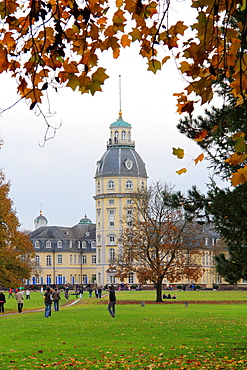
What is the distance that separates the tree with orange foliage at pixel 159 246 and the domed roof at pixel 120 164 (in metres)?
61.8

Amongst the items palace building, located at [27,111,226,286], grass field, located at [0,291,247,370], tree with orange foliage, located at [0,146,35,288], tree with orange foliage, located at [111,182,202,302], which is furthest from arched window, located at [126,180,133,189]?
grass field, located at [0,291,247,370]

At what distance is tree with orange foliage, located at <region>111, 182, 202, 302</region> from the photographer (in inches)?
2095

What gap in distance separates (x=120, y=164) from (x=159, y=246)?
2635 inches

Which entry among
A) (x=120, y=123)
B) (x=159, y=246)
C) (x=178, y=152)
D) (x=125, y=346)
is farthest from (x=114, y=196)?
(x=178, y=152)

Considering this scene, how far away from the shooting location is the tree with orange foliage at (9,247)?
44.3 metres

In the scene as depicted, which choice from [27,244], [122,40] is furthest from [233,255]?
[27,244]

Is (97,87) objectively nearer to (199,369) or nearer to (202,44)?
(202,44)

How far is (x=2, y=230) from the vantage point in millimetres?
44688

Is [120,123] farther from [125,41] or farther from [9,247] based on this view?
[125,41]

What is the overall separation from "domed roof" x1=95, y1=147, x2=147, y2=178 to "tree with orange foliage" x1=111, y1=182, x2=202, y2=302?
6183 cm

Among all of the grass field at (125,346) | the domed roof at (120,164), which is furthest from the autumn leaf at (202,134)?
the domed roof at (120,164)

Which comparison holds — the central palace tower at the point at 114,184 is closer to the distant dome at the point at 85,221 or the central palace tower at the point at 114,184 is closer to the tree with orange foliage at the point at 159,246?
the distant dome at the point at 85,221

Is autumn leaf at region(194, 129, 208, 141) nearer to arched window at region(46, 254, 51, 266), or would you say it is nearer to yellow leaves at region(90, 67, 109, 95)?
yellow leaves at region(90, 67, 109, 95)

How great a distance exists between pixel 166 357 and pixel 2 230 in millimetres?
30957
